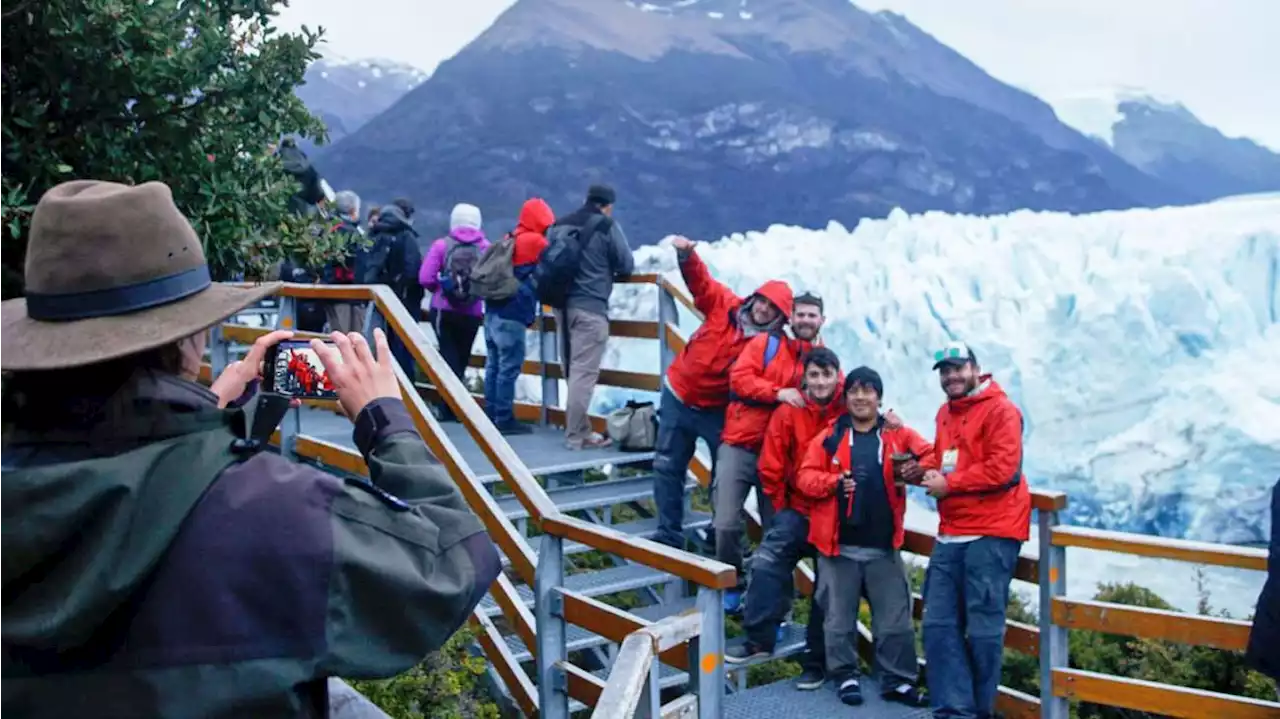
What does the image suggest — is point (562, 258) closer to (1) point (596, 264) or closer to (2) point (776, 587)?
(1) point (596, 264)

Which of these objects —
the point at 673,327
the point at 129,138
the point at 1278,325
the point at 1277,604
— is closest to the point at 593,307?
the point at 673,327

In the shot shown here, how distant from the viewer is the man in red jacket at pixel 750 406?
196 inches

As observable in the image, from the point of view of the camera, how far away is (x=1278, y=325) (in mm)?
14602

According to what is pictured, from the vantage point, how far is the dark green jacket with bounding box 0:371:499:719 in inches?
47.7

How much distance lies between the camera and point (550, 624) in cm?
364

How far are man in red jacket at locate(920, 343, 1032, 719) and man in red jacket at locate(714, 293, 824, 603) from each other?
85cm

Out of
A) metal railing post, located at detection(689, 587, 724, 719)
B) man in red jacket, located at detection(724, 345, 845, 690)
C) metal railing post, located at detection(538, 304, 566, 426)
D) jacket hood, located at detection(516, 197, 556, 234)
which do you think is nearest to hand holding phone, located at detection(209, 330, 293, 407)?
metal railing post, located at detection(689, 587, 724, 719)

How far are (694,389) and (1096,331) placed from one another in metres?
11.0

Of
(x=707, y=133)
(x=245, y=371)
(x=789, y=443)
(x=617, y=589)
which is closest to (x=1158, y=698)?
(x=789, y=443)

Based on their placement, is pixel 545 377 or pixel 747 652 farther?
pixel 545 377

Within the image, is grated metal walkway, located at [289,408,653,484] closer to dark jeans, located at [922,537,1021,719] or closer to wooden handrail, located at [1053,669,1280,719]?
dark jeans, located at [922,537,1021,719]

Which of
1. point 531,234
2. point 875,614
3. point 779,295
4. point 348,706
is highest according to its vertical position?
point 531,234

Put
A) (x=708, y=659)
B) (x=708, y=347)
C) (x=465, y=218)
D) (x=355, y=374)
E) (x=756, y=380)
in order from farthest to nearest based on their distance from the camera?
1. (x=465, y=218)
2. (x=708, y=347)
3. (x=756, y=380)
4. (x=708, y=659)
5. (x=355, y=374)

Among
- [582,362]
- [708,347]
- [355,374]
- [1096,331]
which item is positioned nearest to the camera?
[355,374]
